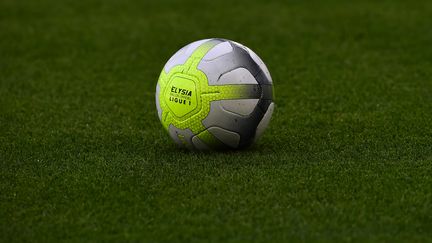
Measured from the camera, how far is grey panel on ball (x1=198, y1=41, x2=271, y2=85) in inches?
248

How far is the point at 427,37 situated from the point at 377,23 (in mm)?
999

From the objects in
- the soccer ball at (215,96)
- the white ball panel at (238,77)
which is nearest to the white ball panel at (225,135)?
the soccer ball at (215,96)

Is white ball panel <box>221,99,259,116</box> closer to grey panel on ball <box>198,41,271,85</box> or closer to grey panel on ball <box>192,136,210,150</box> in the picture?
grey panel on ball <box>198,41,271,85</box>

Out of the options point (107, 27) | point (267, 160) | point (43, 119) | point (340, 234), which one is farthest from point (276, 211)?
point (107, 27)

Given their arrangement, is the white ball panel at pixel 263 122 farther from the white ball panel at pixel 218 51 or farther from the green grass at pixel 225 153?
the white ball panel at pixel 218 51

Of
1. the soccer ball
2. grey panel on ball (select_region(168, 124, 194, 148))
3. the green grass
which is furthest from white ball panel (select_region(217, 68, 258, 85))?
the green grass

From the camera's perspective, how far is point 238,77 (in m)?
6.33

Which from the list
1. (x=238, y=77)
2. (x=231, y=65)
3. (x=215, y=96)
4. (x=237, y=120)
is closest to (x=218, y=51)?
(x=231, y=65)

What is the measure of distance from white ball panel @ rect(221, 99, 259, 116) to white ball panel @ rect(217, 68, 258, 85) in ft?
0.47

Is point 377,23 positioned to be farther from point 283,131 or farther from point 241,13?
point 283,131

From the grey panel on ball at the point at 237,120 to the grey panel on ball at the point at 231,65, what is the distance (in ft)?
0.60

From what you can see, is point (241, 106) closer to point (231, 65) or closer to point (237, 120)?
point (237, 120)

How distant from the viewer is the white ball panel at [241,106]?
6293 mm

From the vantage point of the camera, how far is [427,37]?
37.1ft
